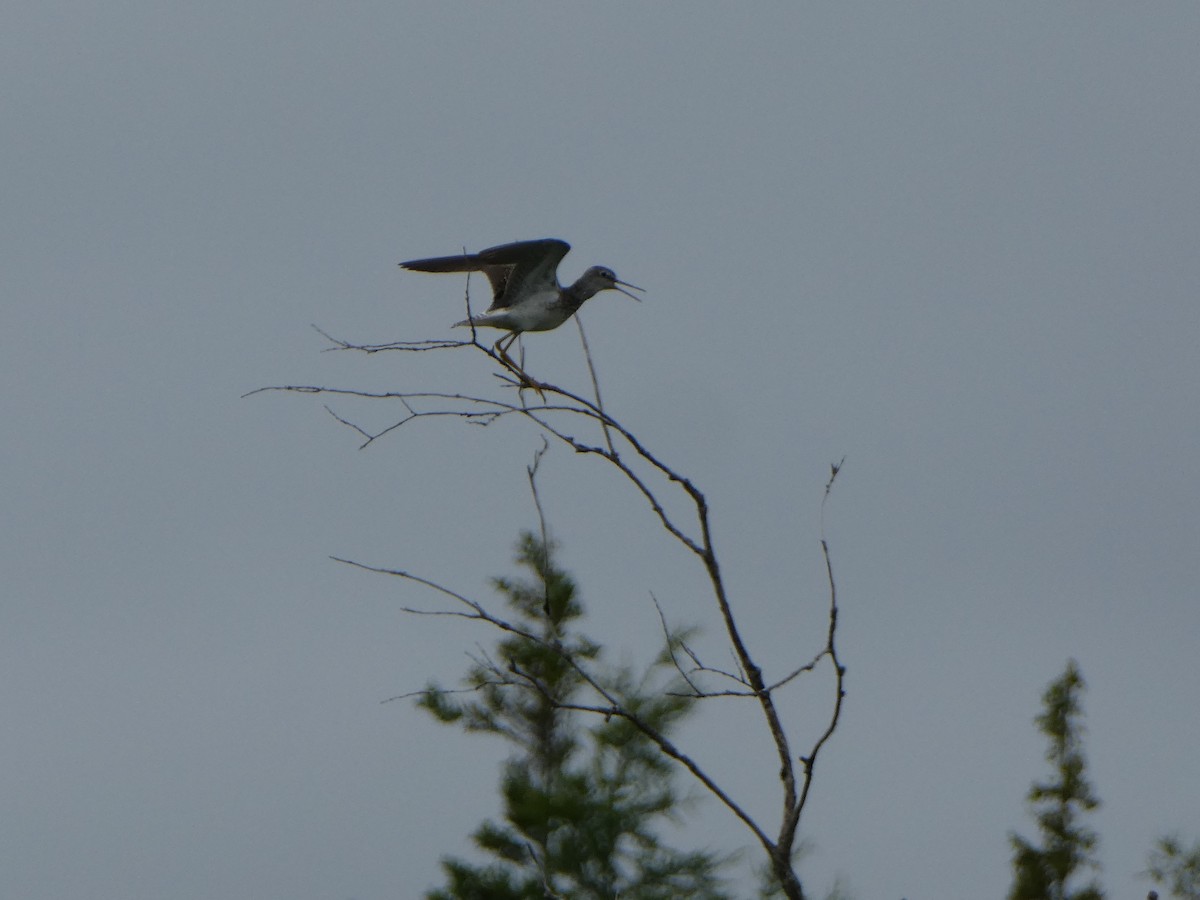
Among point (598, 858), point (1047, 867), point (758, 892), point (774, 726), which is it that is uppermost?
point (1047, 867)

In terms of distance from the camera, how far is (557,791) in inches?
573

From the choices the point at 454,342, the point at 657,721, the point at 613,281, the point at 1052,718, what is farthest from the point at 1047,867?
the point at 454,342

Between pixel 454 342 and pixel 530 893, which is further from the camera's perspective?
pixel 530 893

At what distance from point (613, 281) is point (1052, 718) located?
535 cm

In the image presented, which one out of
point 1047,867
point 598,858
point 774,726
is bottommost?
point 774,726

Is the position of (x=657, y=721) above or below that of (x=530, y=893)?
above

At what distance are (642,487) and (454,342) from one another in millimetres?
1666

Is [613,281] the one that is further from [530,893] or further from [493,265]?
[530,893]

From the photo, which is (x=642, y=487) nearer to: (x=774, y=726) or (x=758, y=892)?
(x=774, y=726)

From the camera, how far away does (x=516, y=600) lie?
17.0m

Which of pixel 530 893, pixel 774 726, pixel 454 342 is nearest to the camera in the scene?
pixel 774 726

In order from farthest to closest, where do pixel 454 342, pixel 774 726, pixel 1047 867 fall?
pixel 1047 867, pixel 454 342, pixel 774 726

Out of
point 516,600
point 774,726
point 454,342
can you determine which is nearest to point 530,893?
point 516,600

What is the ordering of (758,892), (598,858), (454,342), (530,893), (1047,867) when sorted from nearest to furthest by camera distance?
1. (454,342)
2. (758,892)
3. (598,858)
4. (530,893)
5. (1047,867)
